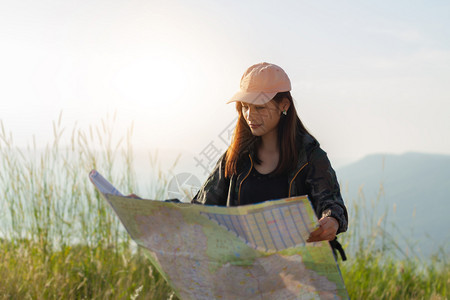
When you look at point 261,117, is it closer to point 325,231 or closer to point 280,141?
point 280,141

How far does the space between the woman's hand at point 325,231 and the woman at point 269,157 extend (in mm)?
144

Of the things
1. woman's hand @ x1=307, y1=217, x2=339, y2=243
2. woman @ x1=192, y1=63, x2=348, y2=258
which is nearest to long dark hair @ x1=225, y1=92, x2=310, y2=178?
woman @ x1=192, y1=63, x2=348, y2=258

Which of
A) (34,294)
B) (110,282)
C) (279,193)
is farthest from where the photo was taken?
(110,282)

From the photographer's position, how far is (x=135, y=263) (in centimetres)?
353

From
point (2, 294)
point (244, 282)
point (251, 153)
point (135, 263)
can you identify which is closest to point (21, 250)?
point (2, 294)

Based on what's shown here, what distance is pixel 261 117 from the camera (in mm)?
1960

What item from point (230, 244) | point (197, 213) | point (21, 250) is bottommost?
point (21, 250)

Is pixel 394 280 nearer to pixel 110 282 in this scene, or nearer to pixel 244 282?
pixel 110 282

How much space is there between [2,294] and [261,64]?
219cm

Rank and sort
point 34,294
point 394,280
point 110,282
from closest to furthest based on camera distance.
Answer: point 34,294, point 110,282, point 394,280

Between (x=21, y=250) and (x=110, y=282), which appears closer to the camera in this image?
(x=110, y=282)

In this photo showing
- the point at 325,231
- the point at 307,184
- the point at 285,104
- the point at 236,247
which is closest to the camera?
the point at 236,247

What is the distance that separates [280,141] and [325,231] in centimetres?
59

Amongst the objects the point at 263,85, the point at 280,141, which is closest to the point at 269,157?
the point at 280,141
